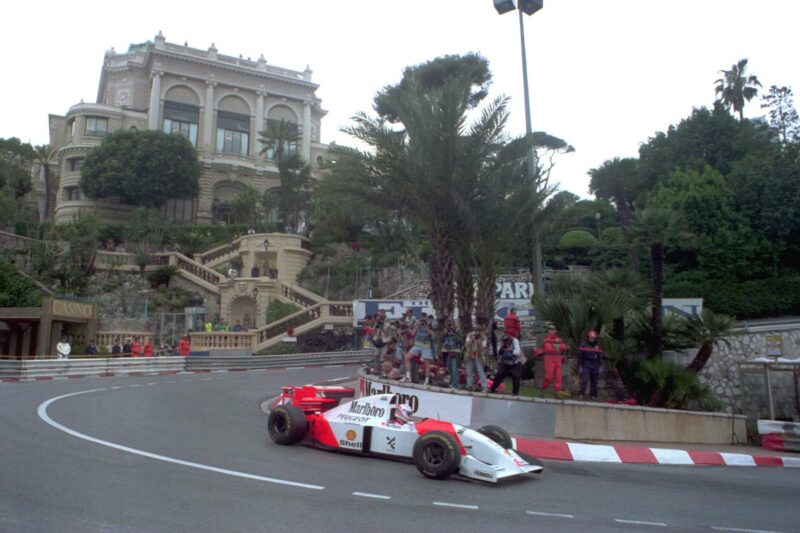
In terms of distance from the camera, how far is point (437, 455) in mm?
9359

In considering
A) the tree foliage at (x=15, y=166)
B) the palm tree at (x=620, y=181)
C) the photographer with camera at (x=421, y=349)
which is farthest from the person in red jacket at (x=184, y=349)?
the tree foliage at (x=15, y=166)

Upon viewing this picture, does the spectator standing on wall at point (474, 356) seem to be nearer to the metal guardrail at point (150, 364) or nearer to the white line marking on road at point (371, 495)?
the white line marking on road at point (371, 495)

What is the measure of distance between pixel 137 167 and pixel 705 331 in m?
49.7

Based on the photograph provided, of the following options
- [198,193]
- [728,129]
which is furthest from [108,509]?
[198,193]

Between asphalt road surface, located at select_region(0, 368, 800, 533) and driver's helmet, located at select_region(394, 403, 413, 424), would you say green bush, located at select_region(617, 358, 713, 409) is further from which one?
driver's helmet, located at select_region(394, 403, 413, 424)

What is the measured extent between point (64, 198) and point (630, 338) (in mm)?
57824

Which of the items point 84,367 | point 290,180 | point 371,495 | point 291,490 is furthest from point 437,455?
point 290,180

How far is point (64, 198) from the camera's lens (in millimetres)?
61094

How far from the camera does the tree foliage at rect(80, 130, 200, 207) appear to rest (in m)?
55.3

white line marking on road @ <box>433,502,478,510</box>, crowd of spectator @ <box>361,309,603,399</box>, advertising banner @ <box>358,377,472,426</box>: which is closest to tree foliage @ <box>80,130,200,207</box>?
crowd of spectator @ <box>361,309,603,399</box>

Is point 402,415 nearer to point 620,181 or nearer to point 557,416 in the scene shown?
point 557,416

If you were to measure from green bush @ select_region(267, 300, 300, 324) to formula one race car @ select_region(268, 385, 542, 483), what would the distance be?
81.7 feet

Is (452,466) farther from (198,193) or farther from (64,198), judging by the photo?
(64,198)

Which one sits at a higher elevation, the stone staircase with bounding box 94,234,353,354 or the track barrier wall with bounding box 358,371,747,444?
the stone staircase with bounding box 94,234,353,354
